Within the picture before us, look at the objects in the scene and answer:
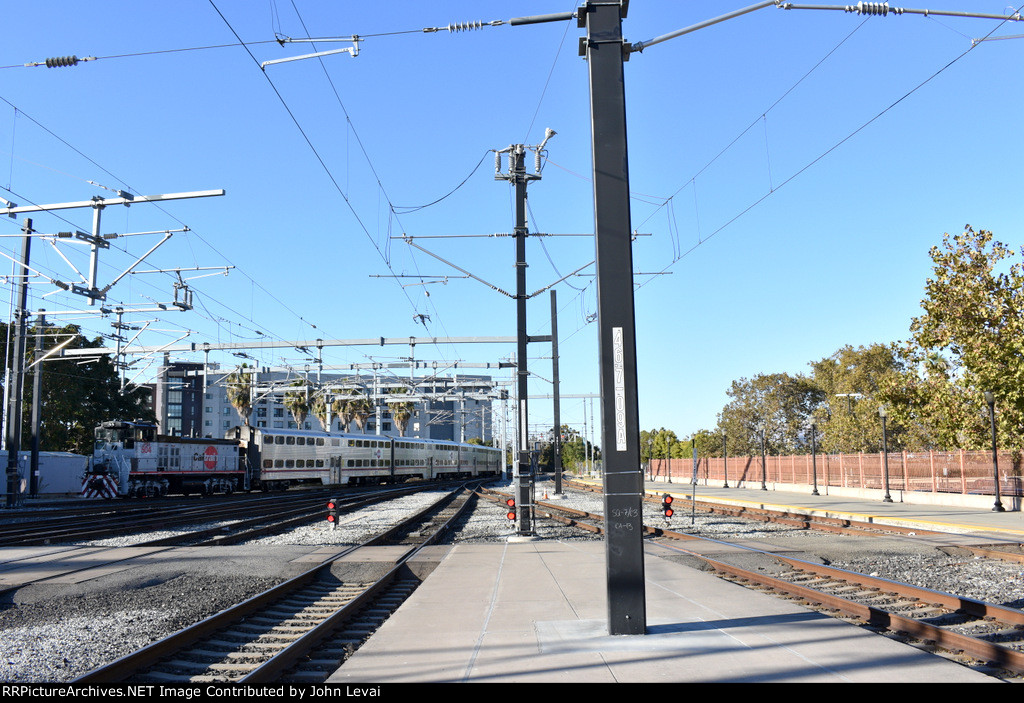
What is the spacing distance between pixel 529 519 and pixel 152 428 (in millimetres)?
29796

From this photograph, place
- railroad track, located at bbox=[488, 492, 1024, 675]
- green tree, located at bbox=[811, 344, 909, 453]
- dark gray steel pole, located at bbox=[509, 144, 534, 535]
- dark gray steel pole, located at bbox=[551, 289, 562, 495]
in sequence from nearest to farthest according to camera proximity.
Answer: railroad track, located at bbox=[488, 492, 1024, 675] → dark gray steel pole, located at bbox=[509, 144, 534, 535] → dark gray steel pole, located at bbox=[551, 289, 562, 495] → green tree, located at bbox=[811, 344, 909, 453]

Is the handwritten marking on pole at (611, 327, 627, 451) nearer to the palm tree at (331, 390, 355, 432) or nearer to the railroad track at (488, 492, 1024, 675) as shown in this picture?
the railroad track at (488, 492, 1024, 675)

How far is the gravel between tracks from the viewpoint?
7832 millimetres

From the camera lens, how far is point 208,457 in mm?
46250

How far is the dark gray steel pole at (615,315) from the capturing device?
25.4ft

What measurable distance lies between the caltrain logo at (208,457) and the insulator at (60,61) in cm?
3473

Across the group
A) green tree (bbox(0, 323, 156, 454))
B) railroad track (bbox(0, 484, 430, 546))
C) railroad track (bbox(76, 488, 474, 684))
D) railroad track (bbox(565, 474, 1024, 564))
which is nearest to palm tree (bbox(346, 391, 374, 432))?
green tree (bbox(0, 323, 156, 454))

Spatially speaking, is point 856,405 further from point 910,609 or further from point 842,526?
point 910,609

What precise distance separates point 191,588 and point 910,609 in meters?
9.62

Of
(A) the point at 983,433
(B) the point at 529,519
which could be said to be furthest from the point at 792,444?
(B) the point at 529,519

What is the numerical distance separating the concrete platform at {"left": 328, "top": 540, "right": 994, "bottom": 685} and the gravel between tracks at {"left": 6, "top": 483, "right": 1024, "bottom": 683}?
110 inches

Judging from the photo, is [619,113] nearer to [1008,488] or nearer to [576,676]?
[576,676]

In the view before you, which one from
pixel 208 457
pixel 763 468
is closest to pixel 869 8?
pixel 763 468

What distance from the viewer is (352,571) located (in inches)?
536
